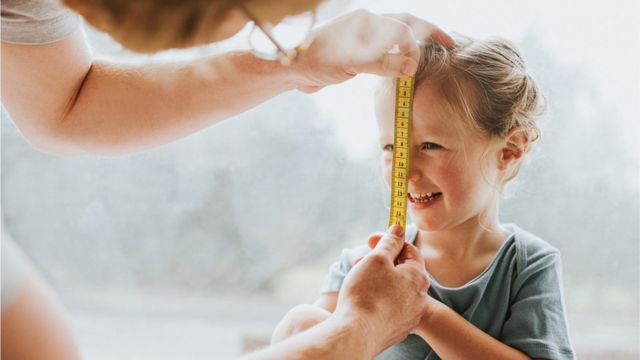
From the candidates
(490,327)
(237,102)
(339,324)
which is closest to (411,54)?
(237,102)

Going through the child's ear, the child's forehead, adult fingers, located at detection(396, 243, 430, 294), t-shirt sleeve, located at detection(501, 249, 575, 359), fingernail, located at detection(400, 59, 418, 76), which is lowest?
t-shirt sleeve, located at detection(501, 249, 575, 359)

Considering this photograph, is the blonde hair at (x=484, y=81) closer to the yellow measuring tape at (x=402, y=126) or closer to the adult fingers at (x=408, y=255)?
the yellow measuring tape at (x=402, y=126)

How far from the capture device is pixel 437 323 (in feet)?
4.71

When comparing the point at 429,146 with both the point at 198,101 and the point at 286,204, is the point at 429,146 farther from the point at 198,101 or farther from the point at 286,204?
the point at 286,204

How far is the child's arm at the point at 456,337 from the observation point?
1414mm

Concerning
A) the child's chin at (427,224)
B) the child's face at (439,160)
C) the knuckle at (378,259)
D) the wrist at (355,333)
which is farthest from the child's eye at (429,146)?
the wrist at (355,333)

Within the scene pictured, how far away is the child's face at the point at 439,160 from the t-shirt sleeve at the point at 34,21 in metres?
0.67

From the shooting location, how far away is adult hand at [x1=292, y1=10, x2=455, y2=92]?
131 cm

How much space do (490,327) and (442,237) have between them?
0.74ft

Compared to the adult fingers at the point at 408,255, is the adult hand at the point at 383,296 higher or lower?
lower

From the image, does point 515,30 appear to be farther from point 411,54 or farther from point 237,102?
point 237,102

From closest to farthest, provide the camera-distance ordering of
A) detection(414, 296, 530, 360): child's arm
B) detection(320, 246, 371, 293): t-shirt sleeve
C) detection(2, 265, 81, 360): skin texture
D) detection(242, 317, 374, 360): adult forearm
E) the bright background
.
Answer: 1. detection(2, 265, 81, 360): skin texture
2. detection(242, 317, 374, 360): adult forearm
3. detection(414, 296, 530, 360): child's arm
4. detection(320, 246, 371, 293): t-shirt sleeve
5. the bright background

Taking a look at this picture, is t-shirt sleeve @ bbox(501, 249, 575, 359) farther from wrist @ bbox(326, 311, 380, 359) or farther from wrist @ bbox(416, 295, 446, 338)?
wrist @ bbox(326, 311, 380, 359)

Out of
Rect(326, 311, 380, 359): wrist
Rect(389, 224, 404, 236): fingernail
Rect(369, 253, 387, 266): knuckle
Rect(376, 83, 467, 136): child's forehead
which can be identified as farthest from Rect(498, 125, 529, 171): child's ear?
Rect(326, 311, 380, 359): wrist
